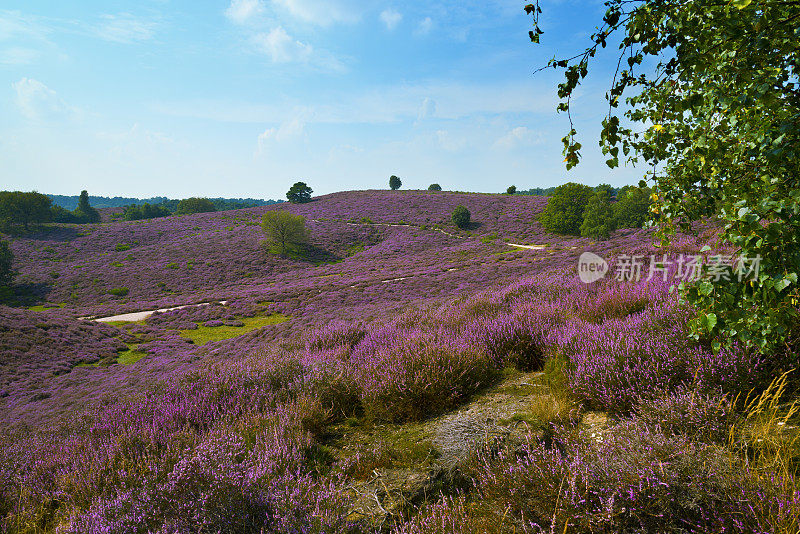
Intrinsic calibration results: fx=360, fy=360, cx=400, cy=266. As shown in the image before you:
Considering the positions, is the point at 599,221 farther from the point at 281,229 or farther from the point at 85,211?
the point at 85,211

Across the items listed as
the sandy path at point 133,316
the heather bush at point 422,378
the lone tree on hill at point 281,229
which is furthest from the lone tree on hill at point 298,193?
the heather bush at point 422,378

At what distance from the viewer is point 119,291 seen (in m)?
33.8

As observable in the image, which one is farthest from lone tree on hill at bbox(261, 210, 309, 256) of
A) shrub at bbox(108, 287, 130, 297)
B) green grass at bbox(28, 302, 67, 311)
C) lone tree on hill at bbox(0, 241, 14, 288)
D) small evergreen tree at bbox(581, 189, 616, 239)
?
small evergreen tree at bbox(581, 189, 616, 239)

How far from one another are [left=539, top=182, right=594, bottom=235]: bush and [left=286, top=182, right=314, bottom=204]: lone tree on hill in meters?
52.0

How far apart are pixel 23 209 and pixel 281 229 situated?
4034 centimetres

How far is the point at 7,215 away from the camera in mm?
51312

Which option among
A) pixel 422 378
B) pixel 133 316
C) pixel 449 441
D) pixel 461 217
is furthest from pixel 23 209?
pixel 449 441

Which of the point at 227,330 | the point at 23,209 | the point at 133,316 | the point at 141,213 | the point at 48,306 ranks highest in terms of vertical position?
the point at 141,213

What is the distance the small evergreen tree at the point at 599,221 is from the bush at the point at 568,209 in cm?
440

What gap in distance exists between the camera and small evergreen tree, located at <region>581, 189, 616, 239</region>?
36.1 meters

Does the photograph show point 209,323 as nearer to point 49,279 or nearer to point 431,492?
point 431,492

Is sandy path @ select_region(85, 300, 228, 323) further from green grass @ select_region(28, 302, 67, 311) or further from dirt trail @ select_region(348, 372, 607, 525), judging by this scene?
dirt trail @ select_region(348, 372, 607, 525)

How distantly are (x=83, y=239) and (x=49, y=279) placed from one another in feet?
48.6

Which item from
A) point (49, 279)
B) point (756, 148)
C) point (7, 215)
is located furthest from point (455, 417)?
point (7, 215)
